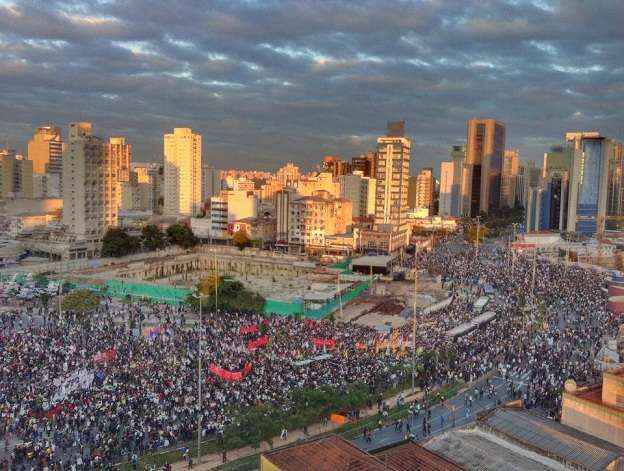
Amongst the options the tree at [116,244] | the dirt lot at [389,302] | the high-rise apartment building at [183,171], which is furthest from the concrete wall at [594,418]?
the high-rise apartment building at [183,171]

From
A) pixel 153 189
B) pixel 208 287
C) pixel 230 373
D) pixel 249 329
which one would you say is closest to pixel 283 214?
pixel 208 287

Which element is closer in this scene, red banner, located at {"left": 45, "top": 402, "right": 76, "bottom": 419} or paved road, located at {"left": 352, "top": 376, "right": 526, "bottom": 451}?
paved road, located at {"left": 352, "top": 376, "right": 526, "bottom": 451}

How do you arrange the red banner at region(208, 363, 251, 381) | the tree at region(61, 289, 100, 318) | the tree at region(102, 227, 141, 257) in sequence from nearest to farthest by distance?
the red banner at region(208, 363, 251, 381) → the tree at region(61, 289, 100, 318) → the tree at region(102, 227, 141, 257)

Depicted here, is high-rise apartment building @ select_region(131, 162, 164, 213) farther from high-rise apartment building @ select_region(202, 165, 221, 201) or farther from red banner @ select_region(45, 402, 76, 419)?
red banner @ select_region(45, 402, 76, 419)

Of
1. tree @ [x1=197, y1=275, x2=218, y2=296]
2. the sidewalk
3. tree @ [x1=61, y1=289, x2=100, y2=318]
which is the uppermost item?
tree @ [x1=197, y1=275, x2=218, y2=296]

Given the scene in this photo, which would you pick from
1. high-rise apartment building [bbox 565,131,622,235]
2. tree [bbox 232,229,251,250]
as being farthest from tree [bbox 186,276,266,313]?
high-rise apartment building [bbox 565,131,622,235]

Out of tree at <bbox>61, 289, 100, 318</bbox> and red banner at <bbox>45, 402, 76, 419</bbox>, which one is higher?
tree at <bbox>61, 289, 100, 318</bbox>

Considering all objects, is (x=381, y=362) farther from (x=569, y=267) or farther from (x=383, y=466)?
(x=569, y=267)
